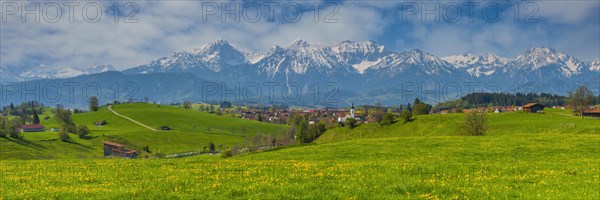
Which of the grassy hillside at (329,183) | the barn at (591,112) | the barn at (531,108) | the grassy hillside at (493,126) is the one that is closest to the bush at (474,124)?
the grassy hillside at (493,126)

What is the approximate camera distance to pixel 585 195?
51.2 ft

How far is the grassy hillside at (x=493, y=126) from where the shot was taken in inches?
4149

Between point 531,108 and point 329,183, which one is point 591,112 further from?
point 329,183

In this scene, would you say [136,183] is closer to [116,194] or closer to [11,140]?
[116,194]

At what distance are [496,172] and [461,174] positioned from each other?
2.21 meters

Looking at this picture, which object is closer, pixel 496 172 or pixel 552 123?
pixel 496 172

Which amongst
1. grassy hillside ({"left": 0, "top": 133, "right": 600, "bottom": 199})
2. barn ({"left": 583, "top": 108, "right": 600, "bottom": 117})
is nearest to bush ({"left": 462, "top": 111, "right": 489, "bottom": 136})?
grassy hillside ({"left": 0, "top": 133, "right": 600, "bottom": 199})

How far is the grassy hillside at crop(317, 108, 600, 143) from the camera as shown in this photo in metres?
105

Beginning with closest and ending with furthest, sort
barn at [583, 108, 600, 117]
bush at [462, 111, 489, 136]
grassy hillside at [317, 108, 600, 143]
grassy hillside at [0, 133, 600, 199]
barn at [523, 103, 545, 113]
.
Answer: grassy hillside at [0, 133, 600, 199]
bush at [462, 111, 489, 136]
grassy hillside at [317, 108, 600, 143]
barn at [583, 108, 600, 117]
barn at [523, 103, 545, 113]

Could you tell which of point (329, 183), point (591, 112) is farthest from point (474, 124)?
point (591, 112)

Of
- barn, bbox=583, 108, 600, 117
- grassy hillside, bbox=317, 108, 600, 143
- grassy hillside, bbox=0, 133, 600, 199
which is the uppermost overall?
grassy hillside, bbox=0, 133, 600, 199

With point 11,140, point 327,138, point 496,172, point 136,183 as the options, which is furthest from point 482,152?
point 11,140

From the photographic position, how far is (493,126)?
126000 mm

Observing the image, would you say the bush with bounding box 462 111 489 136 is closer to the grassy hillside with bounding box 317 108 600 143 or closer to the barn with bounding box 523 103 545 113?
the grassy hillside with bounding box 317 108 600 143
